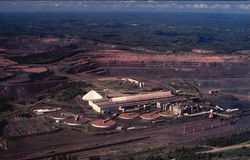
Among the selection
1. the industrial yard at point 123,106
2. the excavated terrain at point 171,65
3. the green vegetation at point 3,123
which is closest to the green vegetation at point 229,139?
the industrial yard at point 123,106

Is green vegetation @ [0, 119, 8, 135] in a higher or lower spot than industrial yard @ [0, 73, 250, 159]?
higher

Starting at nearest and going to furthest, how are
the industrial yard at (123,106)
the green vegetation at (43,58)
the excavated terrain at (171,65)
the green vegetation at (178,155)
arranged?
1. the green vegetation at (178,155)
2. the industrial yard at (123,106)
3. the excavated terrain at (171,65)
4. the green vegetation at (43,58)

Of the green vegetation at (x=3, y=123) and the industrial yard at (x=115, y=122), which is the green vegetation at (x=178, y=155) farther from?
the green vegetation at (x=3, y=123)

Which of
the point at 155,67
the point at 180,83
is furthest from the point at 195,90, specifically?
the point at 155,67

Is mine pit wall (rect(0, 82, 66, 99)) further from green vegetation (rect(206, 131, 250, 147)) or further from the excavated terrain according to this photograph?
green vegetation (rect(206, 131, 250, 147))

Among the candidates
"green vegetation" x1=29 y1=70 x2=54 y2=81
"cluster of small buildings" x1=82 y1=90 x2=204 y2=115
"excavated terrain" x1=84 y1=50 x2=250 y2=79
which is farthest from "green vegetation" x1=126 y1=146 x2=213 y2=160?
"excavated terrain" x1=84 y1=50 x2=250 y2=79

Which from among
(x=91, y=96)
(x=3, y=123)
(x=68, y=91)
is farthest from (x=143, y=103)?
(x=3, y=123)
